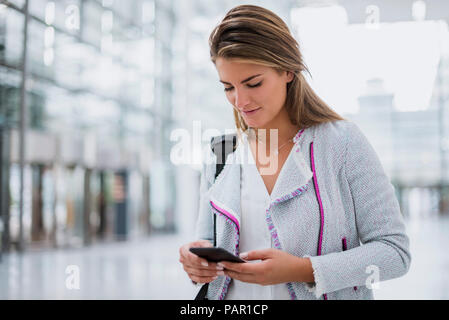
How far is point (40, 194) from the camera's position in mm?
12102

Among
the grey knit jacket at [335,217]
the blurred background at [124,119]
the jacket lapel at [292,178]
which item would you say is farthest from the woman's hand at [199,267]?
the blurred background at [124,119]

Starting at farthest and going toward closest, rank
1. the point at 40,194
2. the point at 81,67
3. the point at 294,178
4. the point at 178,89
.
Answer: the point at 178,89 < the point at 81,67 < the point at 40,194 < the point at 294,178

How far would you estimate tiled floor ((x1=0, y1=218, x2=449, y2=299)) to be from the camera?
231 inches

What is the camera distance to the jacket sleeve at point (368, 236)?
104 cm

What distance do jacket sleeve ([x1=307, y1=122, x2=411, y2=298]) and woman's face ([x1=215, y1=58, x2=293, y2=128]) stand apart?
248 millimetres

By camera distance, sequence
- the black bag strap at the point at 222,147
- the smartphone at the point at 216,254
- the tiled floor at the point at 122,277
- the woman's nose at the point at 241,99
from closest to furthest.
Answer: the smartphone at the point at 216,254
the woman's nose at the point at 241,99
the black bag strap at the point at 222,147
the tiled floor at the point at 122,277

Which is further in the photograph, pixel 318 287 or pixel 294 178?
pixel 294 178

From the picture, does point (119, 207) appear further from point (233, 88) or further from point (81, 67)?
point (233, 88)

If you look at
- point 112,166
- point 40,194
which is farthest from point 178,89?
point 40,194

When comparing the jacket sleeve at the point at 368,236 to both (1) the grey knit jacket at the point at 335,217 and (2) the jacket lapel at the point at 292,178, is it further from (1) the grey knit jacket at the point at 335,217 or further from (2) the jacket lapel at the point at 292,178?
(2) the jacket lapel at the point at 292,178

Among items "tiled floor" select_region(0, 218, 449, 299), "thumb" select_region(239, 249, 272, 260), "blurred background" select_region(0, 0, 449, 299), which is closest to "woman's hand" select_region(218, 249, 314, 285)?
"thumb" select_region(239, 249, 272, 260)

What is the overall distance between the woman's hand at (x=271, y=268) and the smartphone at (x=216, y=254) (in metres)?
0.02

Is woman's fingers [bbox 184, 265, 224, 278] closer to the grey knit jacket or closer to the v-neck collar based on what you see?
the grey knit jacket

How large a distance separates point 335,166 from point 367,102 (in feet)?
84.4
